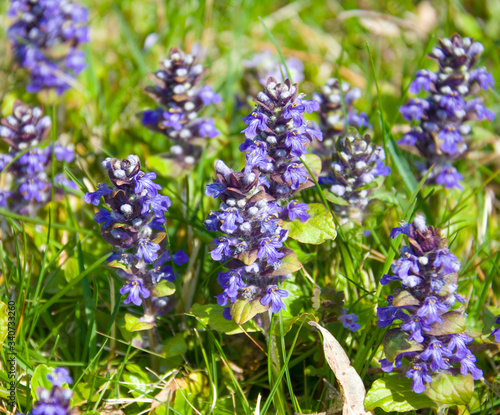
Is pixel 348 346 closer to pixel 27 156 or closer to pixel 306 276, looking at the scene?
pixel 306 276

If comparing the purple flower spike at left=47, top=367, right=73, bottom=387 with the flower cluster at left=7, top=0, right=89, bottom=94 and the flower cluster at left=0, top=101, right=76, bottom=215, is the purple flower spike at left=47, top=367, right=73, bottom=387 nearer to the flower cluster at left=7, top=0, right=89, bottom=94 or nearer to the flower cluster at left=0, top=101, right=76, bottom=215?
the flower cluster at left=0, top=101, right=76, bottom=215

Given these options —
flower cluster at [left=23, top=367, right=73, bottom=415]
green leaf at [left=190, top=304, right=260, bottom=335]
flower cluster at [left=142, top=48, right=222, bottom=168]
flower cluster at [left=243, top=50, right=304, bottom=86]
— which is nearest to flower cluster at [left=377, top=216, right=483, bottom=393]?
green leaf at [left=190, top=304, right=260, bottom=335]

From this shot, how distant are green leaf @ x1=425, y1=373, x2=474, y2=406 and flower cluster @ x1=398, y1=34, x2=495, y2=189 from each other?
1.94 meters

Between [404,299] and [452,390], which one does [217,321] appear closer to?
[404,299]

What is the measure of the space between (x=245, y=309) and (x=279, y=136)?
100 centimetres

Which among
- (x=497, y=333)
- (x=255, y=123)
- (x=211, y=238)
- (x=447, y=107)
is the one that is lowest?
(x=497, y=333)

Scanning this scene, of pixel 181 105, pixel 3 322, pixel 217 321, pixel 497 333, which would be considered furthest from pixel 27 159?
pixel 497 333

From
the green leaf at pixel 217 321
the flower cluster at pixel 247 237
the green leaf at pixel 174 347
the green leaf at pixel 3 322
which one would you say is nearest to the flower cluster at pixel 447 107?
the flower cluster at pixel 247 237

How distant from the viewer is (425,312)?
104 inches

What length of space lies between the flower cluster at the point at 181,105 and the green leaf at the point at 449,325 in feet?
7.98

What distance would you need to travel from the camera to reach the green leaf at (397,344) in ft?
8.94

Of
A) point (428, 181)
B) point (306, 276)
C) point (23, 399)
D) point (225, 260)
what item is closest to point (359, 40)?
point (428, 181)

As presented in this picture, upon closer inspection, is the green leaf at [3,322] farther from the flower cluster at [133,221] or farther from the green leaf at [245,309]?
the green leaf at [245,309]

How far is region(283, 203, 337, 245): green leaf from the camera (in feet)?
9.90
